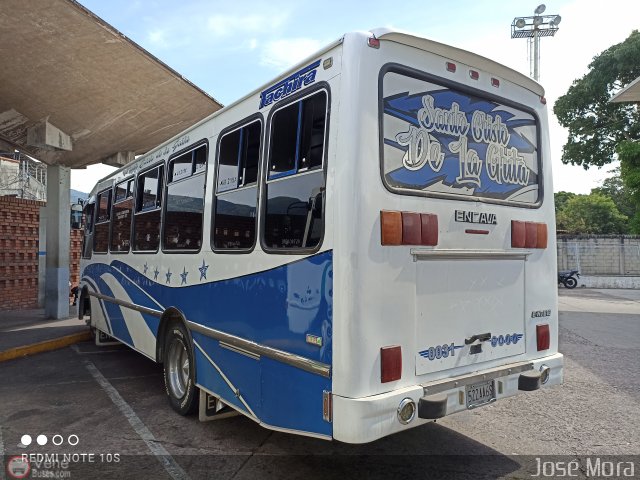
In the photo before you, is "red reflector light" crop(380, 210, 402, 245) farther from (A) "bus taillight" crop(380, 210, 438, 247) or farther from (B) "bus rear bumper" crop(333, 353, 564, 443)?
(B) "bus rear bumper" crop(333, 353, 564, 443)

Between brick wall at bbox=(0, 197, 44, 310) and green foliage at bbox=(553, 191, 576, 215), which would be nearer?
brick wall at bbox=(0, 197, 44, 310)

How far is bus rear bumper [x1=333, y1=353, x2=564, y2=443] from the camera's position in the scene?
283 cm

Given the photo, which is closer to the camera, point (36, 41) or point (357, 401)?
point (357, 401)

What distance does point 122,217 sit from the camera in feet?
22.4

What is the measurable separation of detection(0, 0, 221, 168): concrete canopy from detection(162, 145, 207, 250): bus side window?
11.1 ft

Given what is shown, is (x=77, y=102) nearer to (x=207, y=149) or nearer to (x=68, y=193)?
(x=68, y=193)

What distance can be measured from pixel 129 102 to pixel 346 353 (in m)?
8.35

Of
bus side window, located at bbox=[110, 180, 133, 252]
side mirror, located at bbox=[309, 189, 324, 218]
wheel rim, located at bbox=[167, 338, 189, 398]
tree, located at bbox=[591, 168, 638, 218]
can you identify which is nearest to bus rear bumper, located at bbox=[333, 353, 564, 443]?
side mirror, located at bbox=[309, 189, 324, 218]

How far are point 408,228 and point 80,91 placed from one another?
7943 mm

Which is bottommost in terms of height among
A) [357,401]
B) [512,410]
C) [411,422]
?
[512,410]

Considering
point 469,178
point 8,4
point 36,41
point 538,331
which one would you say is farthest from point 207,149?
point 36,41

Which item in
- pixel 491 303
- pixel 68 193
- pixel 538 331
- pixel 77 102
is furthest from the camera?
pixel 68 193

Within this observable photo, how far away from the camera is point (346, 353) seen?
9.36ft

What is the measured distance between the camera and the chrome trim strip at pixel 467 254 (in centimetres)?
320
